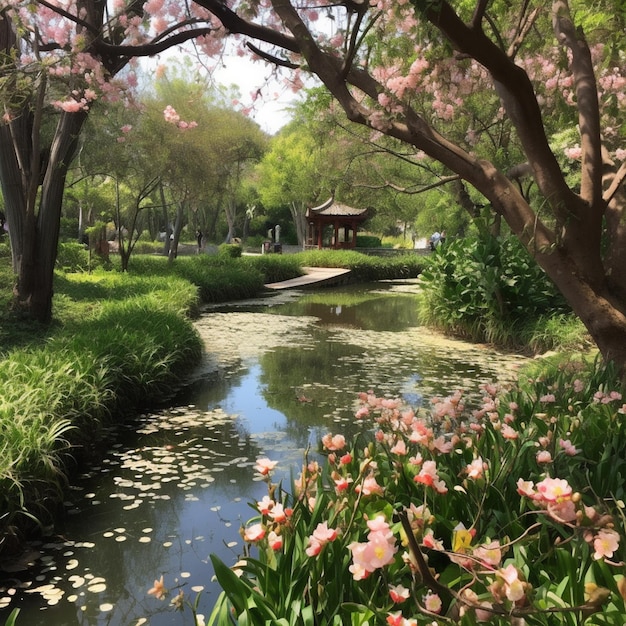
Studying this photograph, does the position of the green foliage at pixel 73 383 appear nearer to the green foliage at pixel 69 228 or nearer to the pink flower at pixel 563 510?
the pink flower at pixel 563 510

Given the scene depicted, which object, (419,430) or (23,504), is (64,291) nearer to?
(23,504)

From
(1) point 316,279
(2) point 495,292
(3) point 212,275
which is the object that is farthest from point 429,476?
(1) point 316,279

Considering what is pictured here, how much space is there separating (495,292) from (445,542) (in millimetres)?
6756

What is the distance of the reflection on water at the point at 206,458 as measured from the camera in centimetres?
272

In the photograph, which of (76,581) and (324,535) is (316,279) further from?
(324,535)

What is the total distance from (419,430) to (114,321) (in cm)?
573

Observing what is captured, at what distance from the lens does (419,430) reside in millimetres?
2119

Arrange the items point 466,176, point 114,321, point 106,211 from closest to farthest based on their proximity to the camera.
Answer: point 466,176
point 114,321
point 106,211

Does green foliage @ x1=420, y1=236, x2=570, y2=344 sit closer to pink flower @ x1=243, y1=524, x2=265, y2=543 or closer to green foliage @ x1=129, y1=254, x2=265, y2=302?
green foliage @ x1=129, y1=254, x2=265, y2=302

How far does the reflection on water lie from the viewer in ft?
8.92

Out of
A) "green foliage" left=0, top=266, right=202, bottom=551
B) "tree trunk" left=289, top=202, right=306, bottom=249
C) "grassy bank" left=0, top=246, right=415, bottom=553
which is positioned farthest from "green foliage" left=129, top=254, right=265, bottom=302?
"tree trunk" left=289, top=202, right=306, bottom=249

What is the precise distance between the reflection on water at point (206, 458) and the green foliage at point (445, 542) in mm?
781

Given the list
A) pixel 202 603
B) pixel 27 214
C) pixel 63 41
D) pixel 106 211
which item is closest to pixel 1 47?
pixel 63 41

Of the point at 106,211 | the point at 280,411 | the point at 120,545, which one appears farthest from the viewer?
the point at 106,211
